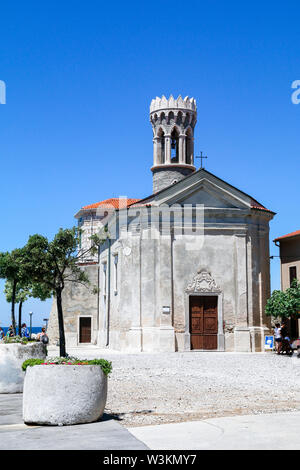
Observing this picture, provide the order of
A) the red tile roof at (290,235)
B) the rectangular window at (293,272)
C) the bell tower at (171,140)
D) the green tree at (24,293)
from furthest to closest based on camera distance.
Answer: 1. the green tree at (24,293)
2. the bell tower at (171,140)
3. the rectangular window at (293,272)
4. the red tile roof at (290,235)

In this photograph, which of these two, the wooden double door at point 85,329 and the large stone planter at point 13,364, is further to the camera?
the wooden double door at point 85,329

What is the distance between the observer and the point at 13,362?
1263 centimetres

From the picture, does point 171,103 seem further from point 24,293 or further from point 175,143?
point 24,293

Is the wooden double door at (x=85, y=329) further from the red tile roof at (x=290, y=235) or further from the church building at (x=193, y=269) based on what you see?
the red tile roof at (x=290, y=235)

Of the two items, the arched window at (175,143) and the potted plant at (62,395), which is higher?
the arched window at (175,143)

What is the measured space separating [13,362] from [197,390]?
166 inches

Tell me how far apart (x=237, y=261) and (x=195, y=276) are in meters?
2.47

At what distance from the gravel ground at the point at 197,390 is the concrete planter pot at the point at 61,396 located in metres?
0.83

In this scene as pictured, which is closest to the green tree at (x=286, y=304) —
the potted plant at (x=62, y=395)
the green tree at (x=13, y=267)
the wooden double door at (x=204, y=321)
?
the wooden double door at (x=204, y=321)

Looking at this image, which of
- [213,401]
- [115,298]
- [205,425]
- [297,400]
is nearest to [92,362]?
[205,425]

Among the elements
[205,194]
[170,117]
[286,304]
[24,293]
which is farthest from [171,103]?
[24,293]

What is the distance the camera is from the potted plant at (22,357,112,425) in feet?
27.4

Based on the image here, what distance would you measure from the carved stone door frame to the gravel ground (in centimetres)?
902

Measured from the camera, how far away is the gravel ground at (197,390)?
10203 mm
